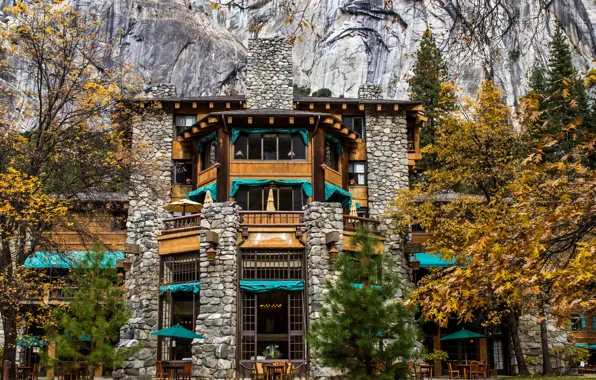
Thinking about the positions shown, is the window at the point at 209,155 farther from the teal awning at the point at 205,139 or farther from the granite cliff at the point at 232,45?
the granite cliff at the point at 232,45

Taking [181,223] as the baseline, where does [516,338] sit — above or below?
below

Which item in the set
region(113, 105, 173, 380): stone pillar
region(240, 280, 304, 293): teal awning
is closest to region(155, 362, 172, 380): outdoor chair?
region(113, 105, 173, 380): stone pillar

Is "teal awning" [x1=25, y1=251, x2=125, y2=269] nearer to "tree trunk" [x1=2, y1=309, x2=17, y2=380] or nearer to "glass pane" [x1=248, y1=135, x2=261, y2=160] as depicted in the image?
"tree trunk" [x1=2, y1=309, x2=17, y2=380]

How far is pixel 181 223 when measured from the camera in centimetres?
2894

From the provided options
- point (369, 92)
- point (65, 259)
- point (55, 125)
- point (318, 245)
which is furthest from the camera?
point (369, 92)

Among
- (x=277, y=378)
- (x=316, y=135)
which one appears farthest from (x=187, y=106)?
(x=277, y=378)

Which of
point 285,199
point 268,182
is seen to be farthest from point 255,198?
point 285,199

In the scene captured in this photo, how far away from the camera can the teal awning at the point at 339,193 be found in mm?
31516

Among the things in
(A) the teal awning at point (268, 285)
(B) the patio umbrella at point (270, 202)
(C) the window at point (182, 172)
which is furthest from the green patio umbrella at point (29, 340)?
(C) the window at point (182, 172)

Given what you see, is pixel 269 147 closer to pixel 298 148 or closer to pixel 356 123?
pixel 298 148

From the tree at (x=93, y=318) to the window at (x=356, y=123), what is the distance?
56.8ft

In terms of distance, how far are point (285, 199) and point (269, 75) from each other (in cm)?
803

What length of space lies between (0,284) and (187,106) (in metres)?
20.0

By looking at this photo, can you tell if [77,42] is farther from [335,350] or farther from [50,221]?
[335,350]
